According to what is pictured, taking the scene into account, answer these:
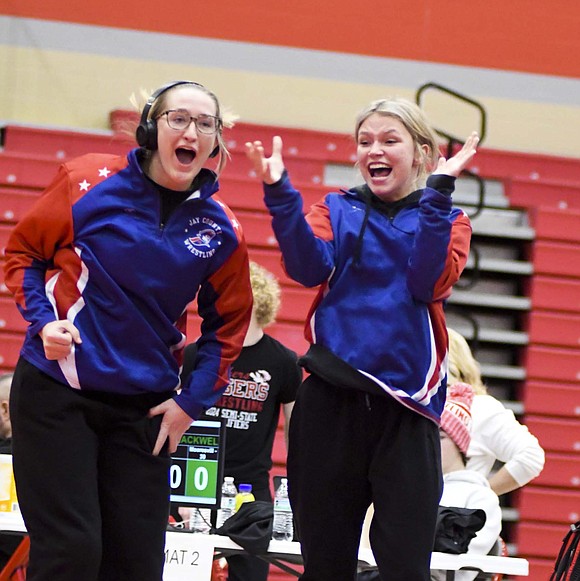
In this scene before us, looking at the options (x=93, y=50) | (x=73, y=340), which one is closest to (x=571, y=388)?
(x=93, y=50)

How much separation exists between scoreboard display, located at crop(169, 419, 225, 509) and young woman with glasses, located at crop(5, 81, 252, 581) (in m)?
1.48

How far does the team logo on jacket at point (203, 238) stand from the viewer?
2727 millimetres

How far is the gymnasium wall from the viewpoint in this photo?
8922 millimetres

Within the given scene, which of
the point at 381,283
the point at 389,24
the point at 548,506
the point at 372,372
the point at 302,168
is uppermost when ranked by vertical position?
the point at 389,24

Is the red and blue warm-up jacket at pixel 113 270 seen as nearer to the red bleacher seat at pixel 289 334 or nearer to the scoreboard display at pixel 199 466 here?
the scoreboard display at pixel 199 466

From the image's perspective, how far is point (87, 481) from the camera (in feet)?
8.30

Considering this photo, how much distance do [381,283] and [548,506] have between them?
544 centimetres

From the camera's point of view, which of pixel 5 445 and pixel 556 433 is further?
pixel 556 433

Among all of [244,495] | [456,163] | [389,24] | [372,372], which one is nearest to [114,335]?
[372,372]

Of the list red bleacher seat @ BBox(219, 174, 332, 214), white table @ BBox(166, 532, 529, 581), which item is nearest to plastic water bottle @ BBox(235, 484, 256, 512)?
white table @ BBox(166, 532, 529, 581)

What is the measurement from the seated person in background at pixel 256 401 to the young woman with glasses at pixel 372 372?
→ 193 centimetres

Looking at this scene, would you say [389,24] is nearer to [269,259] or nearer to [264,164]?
[269,259]

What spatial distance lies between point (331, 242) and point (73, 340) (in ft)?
2.48

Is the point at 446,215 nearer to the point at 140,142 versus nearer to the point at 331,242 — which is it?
the point at 331,242
